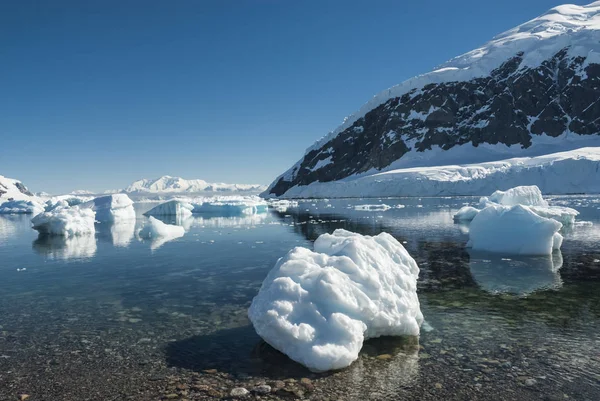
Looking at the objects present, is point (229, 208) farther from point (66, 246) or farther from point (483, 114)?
point (483, 114)

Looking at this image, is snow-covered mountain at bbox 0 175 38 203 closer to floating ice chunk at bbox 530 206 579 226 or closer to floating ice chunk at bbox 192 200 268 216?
floating ice chunk at bbox 192 200 268 216

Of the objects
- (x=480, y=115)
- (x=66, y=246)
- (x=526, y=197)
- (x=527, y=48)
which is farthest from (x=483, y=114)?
(x=66, y=246)

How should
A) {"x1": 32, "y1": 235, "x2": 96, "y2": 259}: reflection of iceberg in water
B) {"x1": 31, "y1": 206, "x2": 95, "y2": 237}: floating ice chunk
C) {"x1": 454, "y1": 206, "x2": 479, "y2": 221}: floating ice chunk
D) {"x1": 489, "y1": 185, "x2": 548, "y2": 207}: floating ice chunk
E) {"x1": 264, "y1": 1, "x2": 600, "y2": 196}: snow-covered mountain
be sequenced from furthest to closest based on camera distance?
{"x1": 264, "y1": 1, "x2": 600, "y2": 196}: snow-covered mountain → {"x1": 454, "y1": 206, "x2": 479, "y2": 221}: floating ice chunk → {"x1": 31, "y1": 206, "x2": 95, "y2": 237}: floating ice chunk → {"x1": 489, "y1": 185, "x2": 548, "y2": 207}: floating ice chunk → {"x1": 32, "y1": 235, "x2": 96, "y2": 259}: reflection of iceberg in water

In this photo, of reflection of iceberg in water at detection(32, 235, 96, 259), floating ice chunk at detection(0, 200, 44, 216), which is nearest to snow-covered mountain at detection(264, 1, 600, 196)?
floating ice chunk at detection(0, 200, 44, 216)

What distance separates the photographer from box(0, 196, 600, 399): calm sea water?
20.9 ft

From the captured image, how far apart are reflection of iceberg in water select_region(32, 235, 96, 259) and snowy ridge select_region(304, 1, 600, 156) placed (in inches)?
4620

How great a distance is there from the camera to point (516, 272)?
13.0 metres

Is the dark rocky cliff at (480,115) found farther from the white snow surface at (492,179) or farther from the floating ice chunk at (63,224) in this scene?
the floating ice chunk at (63,224)

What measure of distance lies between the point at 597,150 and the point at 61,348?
97.9 m

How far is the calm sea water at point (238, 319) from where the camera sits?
20.9 ft

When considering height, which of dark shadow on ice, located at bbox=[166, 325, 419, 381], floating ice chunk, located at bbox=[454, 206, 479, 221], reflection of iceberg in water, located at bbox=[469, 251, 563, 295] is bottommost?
reflection of iceberg in water, located at bbox=[469, 251, 563, 295]

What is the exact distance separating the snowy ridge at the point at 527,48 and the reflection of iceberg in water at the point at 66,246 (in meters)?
117

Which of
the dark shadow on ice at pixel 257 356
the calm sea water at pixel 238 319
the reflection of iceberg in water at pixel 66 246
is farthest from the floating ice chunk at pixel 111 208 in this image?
the dark shadow on ice at pixel 257 356

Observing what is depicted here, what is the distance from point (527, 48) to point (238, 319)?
137 meters
